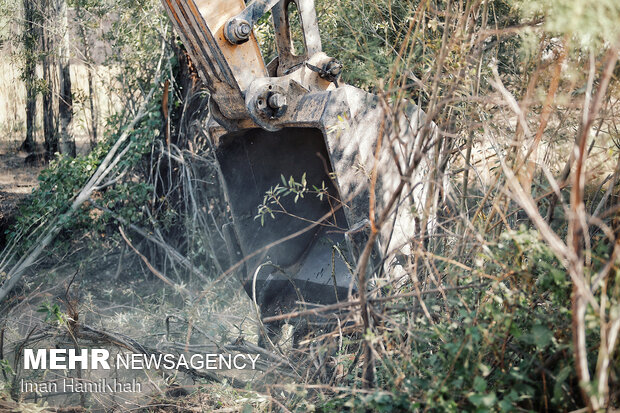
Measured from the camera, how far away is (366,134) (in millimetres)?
3158

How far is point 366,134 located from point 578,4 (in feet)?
4.72

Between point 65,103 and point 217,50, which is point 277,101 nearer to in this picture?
point 217,50

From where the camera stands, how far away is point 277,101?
3176mm

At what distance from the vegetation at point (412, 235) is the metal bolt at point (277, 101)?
1.48 ft

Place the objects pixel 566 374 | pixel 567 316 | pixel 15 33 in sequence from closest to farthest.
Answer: pixel 566 374
pixel 567 316
pixel 15 33

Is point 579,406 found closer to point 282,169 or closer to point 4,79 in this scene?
point 282,169

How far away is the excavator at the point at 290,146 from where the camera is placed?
308cm

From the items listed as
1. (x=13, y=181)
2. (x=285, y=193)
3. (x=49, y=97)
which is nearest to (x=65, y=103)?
(x=49, y=97)

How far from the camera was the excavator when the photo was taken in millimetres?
3080

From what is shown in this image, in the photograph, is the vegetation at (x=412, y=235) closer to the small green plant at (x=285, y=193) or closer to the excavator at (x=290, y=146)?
the small green plant at (x=285, y=193)

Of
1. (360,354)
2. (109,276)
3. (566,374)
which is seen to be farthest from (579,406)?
(109,276)

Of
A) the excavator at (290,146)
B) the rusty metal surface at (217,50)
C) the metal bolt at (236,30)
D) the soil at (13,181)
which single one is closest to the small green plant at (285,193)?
the excavator at (290,146)

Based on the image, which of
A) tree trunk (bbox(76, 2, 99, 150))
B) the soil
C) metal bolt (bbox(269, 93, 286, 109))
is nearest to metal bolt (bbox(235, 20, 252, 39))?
metal bolt (bbox(269, 93, 286, 109))

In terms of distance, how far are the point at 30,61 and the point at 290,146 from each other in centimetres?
444
